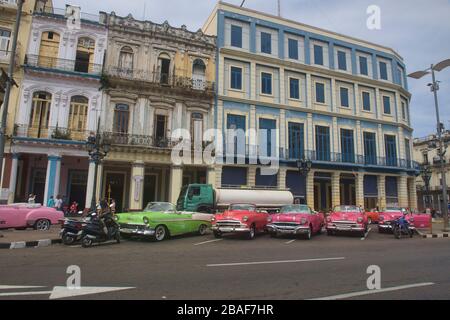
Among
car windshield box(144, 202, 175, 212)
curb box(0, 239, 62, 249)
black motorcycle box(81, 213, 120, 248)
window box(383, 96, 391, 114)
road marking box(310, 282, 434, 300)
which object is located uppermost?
window box(383, 96, 391, 114)

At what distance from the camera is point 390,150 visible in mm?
32594

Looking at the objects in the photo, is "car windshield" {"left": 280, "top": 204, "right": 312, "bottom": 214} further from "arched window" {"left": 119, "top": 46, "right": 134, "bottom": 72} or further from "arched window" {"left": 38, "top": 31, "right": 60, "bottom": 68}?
"arched window" {"left": 38, "top": 31, "right": 60, "bottom": 68}

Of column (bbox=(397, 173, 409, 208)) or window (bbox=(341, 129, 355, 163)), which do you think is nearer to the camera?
window (bbox=(341, 129, 355, 163))

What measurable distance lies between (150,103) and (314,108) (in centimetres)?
1507

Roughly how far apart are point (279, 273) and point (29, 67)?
73.1ft

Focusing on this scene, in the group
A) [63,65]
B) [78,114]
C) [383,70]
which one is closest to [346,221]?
[78,114]

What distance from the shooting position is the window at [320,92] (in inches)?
1195

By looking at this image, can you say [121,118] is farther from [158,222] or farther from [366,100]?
[366,100]

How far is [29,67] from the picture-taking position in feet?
70.3

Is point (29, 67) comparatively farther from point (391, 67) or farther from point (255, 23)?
point (391, 67)

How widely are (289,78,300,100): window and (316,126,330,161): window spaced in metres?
3.62

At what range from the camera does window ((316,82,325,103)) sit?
3034 cm

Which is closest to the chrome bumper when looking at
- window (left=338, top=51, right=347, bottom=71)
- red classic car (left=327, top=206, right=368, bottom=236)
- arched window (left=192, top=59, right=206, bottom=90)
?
red classic car (left=327, top=206, right=368, bottom=236)

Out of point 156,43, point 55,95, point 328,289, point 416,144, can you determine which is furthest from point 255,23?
point 416,144
